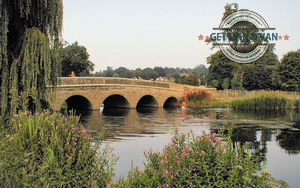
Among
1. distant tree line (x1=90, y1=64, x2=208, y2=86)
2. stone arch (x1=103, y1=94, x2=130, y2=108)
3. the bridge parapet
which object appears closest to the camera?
the bridge parapet

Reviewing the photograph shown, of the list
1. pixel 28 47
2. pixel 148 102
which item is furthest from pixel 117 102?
pixel 28 47

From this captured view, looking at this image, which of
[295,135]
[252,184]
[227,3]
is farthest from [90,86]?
[227,3]

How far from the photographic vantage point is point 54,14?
9.29 meters

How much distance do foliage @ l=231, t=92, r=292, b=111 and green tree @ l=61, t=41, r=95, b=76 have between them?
24485mm

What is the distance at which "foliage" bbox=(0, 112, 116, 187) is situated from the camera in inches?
179

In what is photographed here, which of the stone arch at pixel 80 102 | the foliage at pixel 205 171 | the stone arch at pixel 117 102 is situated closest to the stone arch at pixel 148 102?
the stone arch at pixel 117 102

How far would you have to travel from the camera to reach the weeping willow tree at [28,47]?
8.18 metres

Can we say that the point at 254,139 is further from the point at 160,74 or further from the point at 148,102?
the point at 160,74

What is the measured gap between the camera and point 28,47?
866 cm

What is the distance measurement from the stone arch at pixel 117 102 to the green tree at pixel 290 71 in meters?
21.2

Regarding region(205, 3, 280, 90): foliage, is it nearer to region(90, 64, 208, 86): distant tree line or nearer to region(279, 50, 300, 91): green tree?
region(279, 50, 300, 91): green tree

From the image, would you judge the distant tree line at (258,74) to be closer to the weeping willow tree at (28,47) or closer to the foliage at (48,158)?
the weeping willow tree at (28,47)

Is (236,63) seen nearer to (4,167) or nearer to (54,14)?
(54,14)

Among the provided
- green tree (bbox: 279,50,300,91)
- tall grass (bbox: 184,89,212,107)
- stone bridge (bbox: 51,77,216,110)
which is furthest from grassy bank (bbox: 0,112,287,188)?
green tree (bbox: 279,50,300,91)
